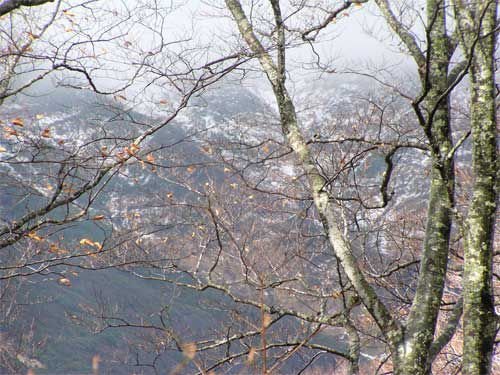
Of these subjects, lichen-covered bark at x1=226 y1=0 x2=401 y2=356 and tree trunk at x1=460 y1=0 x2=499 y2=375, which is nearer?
tree trunk at x1=460 y1=0 x2=499 y2=375

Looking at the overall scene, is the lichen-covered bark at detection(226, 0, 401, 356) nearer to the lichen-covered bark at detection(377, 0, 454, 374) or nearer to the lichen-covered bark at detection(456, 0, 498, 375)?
the lichen-covered bark at detection(377, 0, 454, 374)

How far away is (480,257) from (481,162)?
2.04 feet

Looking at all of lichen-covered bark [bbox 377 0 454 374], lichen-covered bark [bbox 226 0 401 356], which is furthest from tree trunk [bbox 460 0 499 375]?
lichen-covered bark [bbox 226 0 401 356]

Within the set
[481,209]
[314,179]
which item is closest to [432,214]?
[481,209]

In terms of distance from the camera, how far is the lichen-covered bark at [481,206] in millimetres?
2209

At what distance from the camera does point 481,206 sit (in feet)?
7.93

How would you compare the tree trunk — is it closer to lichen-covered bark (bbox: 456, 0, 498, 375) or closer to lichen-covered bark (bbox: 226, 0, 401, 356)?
lichen-covered bark (bbox: 456, 0, 498, 375)

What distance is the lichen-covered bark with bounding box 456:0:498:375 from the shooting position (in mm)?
2209

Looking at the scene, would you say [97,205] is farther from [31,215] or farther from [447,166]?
[447,166]

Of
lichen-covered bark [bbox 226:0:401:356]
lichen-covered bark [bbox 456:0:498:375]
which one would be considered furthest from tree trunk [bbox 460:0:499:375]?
lichen-covered bark [bbox 226:0:401:356]

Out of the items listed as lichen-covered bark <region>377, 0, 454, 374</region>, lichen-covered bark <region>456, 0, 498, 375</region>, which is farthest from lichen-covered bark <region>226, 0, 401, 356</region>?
lichen-covered bark <region>456, 0, 498, 375</region>

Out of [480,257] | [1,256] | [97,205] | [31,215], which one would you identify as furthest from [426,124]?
[97,205]

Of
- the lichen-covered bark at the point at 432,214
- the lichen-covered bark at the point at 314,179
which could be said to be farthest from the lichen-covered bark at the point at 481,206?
the lichen-covered bark at the point at 314,179

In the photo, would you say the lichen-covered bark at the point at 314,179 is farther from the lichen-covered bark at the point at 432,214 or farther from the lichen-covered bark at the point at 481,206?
the lichen-covered bark at the point at 481,206
